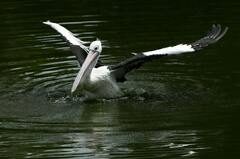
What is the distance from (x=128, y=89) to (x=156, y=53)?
92 centimetres

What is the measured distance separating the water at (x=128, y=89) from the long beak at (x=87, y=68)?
11.2 inches

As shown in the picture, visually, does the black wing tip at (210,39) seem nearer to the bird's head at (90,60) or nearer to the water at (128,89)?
the water at (128,89)

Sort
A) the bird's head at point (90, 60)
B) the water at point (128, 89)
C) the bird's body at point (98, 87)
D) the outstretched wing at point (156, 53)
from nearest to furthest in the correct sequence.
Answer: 1. the water at point (128, 89)
2. the outstretched wing at point (156, 53)
3. the bird's head at point (90, 60)
4. the bird's body at point (98, 87)

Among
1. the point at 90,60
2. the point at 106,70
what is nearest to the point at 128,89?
the point at 106,70

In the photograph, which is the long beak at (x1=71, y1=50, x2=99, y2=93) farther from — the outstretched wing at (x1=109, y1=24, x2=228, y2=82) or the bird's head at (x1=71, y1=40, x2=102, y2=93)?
the outstretched wing at (x1=109, y1=24, x2=228, y2=82)

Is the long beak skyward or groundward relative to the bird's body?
skyward

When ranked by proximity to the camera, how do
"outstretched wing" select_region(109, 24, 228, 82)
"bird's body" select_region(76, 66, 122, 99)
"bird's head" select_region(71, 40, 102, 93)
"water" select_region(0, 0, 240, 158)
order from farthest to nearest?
"bird's body" select_region(76, 66, 122, 99)
"bird's head" select_region(71, 40, 102, 93)
"outstretched wing" select_region(109, 24, 228, 82)
"water" select_region(0, 0, 240, 158)

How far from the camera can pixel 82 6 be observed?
59.8 feet

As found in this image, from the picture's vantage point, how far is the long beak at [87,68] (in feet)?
36.3

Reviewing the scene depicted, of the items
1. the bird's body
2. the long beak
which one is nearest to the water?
the bird's body

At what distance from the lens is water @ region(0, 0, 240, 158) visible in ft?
29.9

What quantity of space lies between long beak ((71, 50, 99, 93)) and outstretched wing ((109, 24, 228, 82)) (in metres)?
0.30

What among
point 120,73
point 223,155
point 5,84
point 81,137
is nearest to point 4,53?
point 5,84

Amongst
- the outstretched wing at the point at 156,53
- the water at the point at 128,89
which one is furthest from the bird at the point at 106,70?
the water at the point at 128,89
